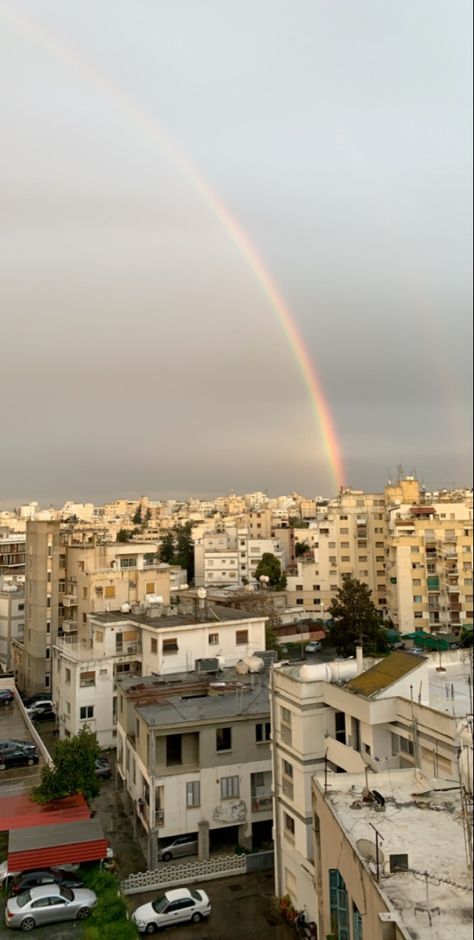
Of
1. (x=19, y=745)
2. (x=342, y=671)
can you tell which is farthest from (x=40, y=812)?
(x=342, y=671)

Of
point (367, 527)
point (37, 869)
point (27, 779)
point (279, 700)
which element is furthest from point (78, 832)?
point (367, 527)

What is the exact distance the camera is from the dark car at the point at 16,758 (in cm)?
1797

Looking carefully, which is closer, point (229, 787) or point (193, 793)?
point (193, 793)

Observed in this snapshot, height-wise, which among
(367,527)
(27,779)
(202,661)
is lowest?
(27,779)

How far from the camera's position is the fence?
11.7 meters

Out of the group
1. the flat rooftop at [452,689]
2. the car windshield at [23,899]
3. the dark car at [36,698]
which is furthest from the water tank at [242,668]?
the dark car at [36,698]

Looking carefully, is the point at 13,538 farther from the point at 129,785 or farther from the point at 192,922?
the point at 192,922

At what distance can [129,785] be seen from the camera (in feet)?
48.3

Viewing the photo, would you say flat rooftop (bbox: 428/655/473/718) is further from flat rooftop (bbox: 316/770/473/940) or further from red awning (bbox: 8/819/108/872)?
red awning (bbox: 8/819/108/872)

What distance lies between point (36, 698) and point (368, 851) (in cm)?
2191

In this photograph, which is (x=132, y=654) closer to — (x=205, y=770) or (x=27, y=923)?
(x=205, y=770)

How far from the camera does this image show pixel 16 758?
18.1 meters

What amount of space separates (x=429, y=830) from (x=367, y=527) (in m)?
36.5

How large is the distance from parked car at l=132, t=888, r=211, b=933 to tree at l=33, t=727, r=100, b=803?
10.9 feet
